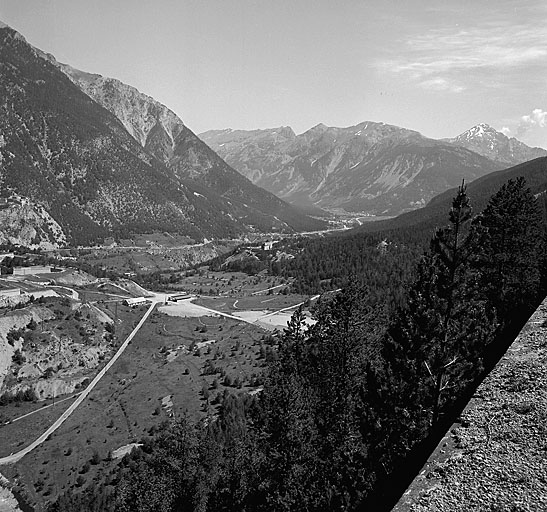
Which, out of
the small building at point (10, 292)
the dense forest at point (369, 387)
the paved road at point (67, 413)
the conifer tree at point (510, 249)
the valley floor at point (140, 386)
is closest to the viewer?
the dense forest at point (369, 387)

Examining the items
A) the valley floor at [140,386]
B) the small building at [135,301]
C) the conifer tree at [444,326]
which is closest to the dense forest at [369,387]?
the conifer tree at [444,326]

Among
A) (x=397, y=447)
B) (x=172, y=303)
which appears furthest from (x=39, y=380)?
(x=397, y=447)

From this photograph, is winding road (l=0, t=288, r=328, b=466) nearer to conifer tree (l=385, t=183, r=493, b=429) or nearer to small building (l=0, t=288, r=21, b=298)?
small building (l=0, t=288, r=21, b=298)

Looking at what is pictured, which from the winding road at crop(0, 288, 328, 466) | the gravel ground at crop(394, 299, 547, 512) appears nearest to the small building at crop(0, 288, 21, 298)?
the winding road at crop(0, 288, 328, 466)

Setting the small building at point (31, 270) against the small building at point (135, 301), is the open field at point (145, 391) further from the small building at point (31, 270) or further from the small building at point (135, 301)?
the small building at point (31, 270)

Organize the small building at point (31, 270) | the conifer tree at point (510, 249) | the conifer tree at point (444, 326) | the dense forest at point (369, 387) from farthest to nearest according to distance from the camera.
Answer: the small building at point (31, 270), the conifer tree at point (510, 249), the conifer tree at point (444, 326), the dense forest at point (369, 387)

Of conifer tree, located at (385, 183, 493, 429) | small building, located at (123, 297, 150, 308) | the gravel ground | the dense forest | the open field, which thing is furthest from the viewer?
small building, located at (123, 297, 150, 308)

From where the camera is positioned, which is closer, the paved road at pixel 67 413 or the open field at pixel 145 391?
the open field at pixel 145 391
